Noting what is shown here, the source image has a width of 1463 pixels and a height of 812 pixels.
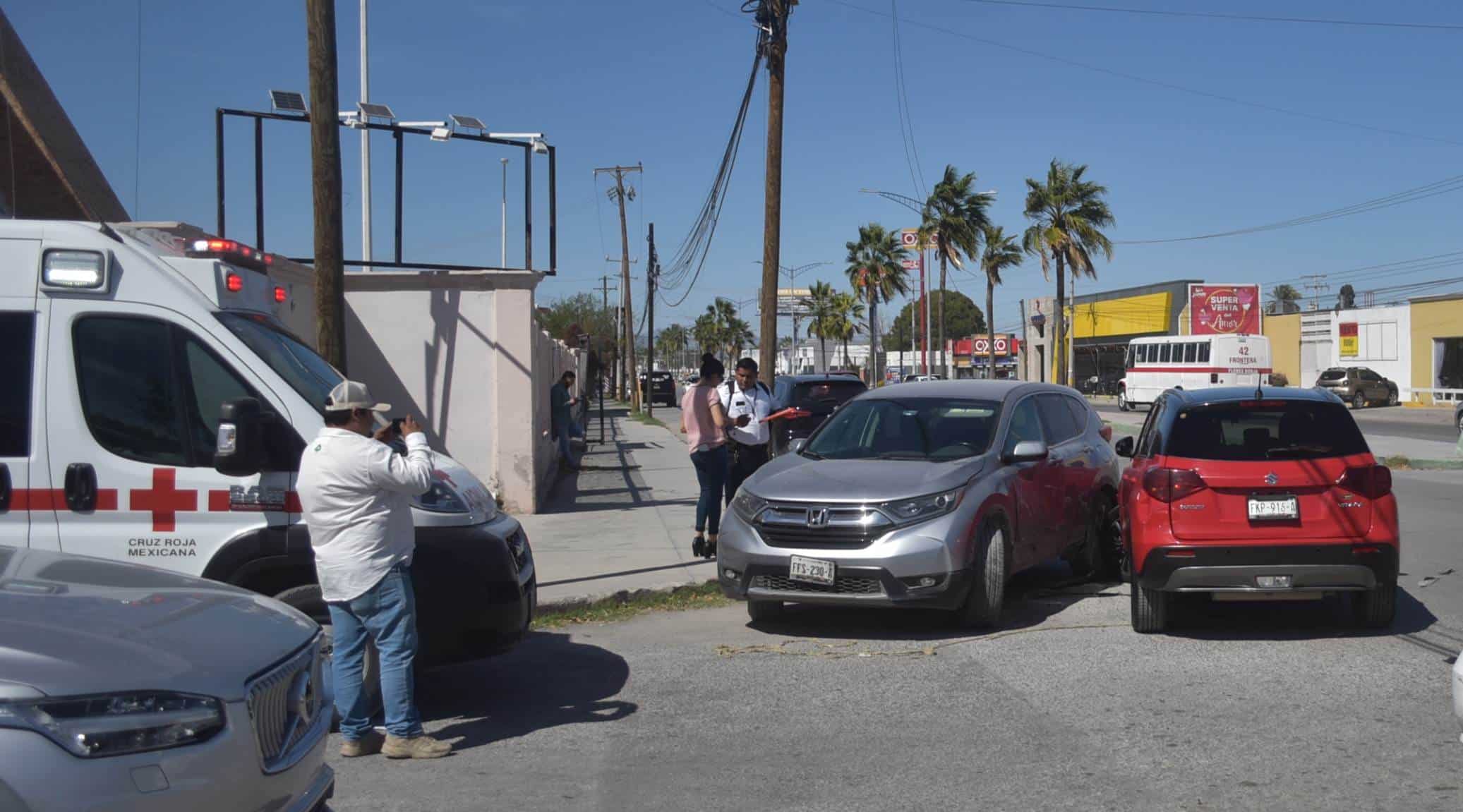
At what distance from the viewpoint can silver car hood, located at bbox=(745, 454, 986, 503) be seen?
27.7 feet

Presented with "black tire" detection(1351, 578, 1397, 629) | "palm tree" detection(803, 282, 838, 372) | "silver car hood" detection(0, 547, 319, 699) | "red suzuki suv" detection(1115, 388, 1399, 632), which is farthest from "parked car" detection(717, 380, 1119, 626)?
"palm tree" detection(803, 282, 838, 372)

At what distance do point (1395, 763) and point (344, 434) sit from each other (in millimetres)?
4875

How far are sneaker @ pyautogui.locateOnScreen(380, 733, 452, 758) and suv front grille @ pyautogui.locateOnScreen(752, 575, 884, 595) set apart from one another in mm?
3082

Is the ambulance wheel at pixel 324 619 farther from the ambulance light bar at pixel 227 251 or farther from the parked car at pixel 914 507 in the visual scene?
the parked car at pixel 914 507

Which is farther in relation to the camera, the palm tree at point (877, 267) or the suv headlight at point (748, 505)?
the palm tree at point (877, 267)

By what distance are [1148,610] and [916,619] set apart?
1692 millimetres

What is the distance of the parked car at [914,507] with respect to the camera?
8219 millimetres

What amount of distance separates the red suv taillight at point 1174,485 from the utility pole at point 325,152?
5916 mm

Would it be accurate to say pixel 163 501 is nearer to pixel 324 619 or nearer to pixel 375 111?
pixel 324 619

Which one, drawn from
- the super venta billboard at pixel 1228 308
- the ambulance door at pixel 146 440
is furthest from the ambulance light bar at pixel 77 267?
the super venta billboard at pixel 1228 308

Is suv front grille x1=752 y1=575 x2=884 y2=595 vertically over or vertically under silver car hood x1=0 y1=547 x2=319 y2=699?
under

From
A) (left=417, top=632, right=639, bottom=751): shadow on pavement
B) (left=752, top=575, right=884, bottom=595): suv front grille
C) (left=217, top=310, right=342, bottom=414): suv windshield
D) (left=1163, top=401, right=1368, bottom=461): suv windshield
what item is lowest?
(left=417, top=632, right=639, bottom=751): shadow on pavement

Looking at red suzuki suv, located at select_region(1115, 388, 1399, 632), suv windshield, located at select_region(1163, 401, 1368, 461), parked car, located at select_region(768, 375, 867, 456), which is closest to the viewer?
red suzuki suv, located at select_region(1115, 388, 1399, 632)

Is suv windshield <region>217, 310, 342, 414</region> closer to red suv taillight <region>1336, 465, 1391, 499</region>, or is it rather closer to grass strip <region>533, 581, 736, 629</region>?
grass strip <region>533, 581, 736, 629</region>
